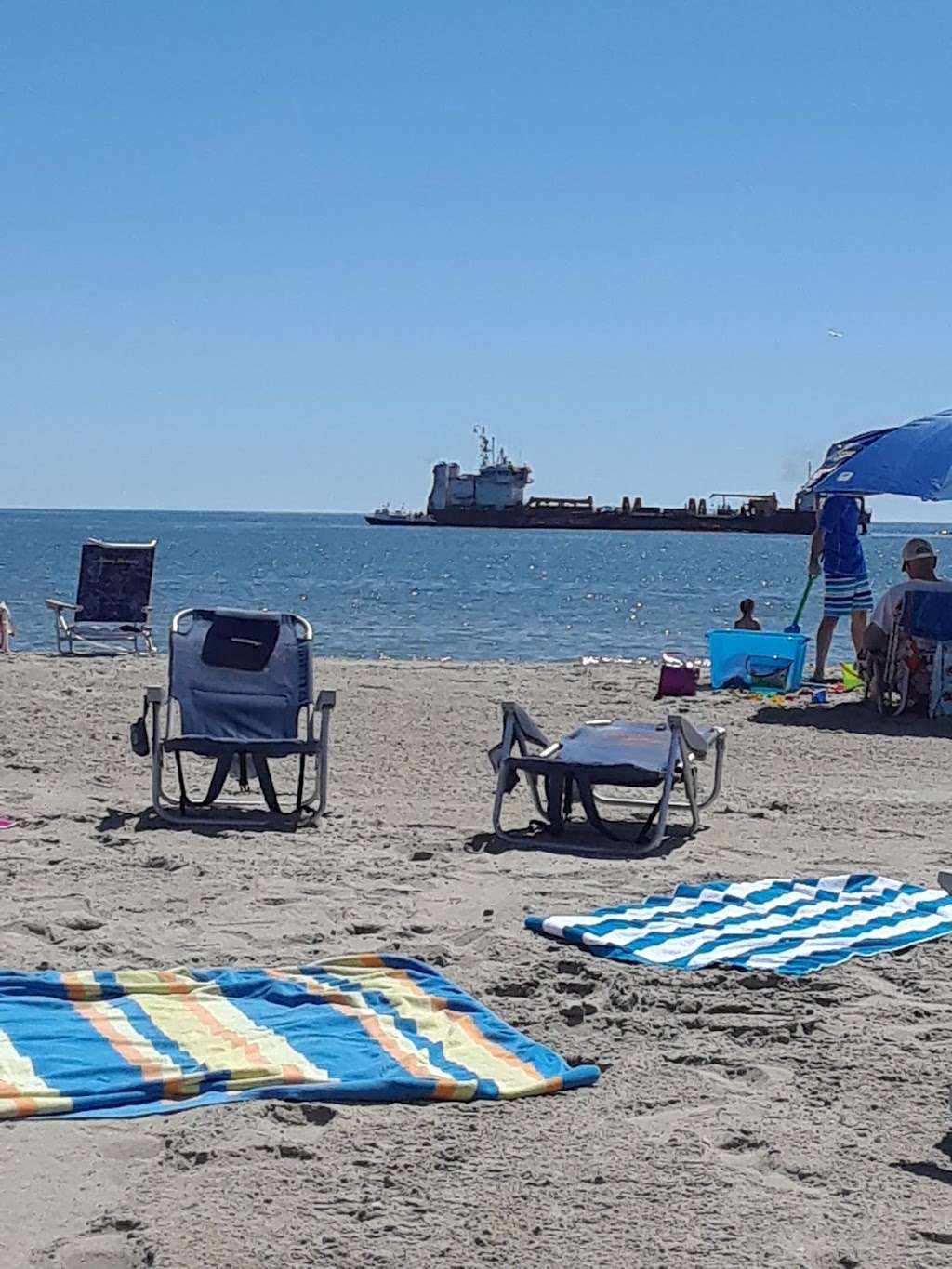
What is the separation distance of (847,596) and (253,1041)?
7.98 m

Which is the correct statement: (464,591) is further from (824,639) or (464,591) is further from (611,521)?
(611,521)

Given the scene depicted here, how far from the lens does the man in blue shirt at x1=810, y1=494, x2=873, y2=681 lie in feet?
36.2

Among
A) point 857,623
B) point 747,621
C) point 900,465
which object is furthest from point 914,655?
point 747,621

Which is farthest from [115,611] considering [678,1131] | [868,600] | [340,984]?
[678,1131]

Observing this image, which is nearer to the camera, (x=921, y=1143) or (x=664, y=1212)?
(x=664, y=1212)

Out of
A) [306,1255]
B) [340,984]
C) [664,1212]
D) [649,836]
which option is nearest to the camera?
[306,1255]

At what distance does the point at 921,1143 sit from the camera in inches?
130

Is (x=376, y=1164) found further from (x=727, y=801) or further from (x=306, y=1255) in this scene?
(x=727, y=801)

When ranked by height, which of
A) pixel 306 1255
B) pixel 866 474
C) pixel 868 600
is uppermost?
pixel 866 474

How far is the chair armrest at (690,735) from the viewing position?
20.5 feet

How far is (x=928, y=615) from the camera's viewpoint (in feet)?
30.4

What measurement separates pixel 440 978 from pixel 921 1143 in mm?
1391

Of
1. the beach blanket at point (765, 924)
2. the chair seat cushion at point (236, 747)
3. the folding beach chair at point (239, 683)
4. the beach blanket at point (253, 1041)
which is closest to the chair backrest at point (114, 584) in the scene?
the folding beach chair at point (239, 683)

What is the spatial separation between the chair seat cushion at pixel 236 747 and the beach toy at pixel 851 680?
5.33m
